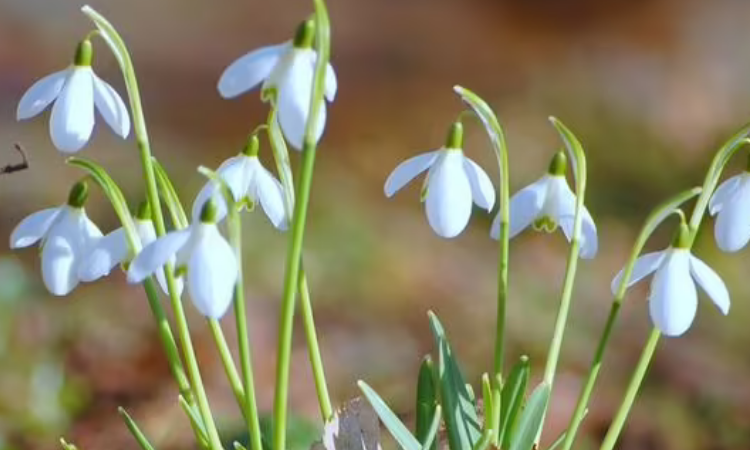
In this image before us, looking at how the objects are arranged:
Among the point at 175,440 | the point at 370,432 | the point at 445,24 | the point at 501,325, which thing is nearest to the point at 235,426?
the point at 175,440

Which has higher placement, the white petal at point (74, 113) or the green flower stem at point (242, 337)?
the white petal at point (74, 113)

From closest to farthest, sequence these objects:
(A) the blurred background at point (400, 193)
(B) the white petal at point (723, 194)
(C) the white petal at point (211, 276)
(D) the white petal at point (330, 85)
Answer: (C) the white petal at point (211, 276)
(D) the white petal at point (330, 85)
(B) the white petal at point (723, 194)
(A) the blurred background at point (400, 193)

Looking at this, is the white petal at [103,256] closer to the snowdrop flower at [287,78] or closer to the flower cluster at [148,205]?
the flower cluster at [148,205]

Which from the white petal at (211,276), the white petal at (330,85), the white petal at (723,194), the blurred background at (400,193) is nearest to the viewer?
the white petal at (211,276)

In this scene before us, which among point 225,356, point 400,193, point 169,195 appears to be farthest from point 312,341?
point 400,193

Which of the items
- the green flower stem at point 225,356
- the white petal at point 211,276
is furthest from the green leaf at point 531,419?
the white petal at point 211,276


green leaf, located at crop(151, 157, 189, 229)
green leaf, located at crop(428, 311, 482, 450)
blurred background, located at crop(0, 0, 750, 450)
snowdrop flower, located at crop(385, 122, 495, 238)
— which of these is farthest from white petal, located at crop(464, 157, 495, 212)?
blurred background, located at crop(0, 0, 750, 450)
